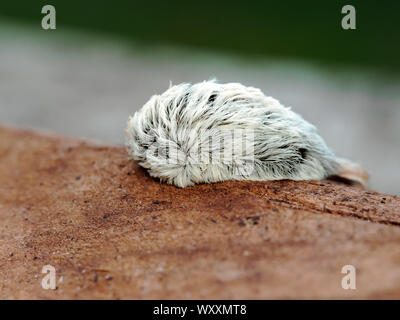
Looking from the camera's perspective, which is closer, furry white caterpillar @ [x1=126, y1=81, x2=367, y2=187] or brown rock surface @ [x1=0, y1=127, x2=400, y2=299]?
brown rock surface @ [x1=0, y1=127, x2=400, y2=299]

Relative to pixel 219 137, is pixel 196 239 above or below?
below

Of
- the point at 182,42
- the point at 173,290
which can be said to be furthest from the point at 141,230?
the point at 182,42

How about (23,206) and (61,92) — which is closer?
(23,206)

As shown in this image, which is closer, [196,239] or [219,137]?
[196,239]

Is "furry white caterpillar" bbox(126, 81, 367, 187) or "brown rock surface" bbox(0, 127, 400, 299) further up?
"furry white caterpillar" bbox(126, 81, 367, 187)
